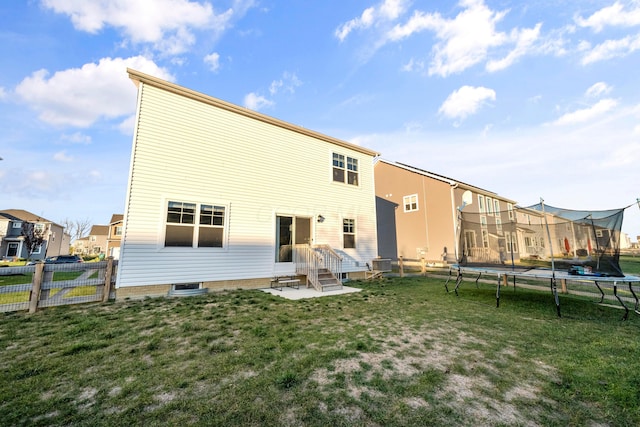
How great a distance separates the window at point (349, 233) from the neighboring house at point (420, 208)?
304 inches

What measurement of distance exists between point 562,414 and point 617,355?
228 cm

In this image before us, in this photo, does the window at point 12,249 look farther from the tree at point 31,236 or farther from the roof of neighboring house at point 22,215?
the roof of neighboring house at point 22,215

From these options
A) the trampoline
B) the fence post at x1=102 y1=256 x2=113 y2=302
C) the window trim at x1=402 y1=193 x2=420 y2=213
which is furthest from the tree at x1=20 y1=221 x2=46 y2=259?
the trampoline

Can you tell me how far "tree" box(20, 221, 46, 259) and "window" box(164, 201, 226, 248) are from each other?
34506mm

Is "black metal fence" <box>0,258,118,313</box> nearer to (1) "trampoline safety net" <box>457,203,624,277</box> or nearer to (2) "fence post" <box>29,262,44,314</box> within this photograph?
(2) "fence post" <box>29,262,44,314</box>

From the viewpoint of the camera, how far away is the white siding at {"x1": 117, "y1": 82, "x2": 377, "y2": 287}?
6.93 m

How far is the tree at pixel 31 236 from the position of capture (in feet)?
89.9

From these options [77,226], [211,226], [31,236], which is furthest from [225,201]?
[77,226]

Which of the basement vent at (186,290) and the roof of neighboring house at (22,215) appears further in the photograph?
the roof of neighboring house at (22,215)

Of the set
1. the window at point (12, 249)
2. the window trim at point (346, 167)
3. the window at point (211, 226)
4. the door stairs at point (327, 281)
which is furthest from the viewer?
the window at point (12, 249)

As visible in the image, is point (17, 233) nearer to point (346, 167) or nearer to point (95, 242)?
point (95, 242)

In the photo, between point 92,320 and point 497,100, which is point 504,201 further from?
point 92,320

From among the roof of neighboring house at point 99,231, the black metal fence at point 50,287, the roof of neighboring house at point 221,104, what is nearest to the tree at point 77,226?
the roof of neighboring house at point 99,231

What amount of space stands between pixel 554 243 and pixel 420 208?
11.5m
